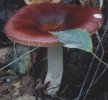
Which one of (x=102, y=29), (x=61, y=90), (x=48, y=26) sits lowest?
(x=61, y=90)

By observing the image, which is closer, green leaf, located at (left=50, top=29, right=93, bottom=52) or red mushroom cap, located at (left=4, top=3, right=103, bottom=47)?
green leaf, located at (left=50, top=29, right=93, bottom=52)

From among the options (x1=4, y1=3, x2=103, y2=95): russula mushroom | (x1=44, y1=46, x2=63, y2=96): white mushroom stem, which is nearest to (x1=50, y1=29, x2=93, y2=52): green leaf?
(x1=4, y1=3, x2=103, y2=95): russula mushroom

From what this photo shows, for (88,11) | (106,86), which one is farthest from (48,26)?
(106,86)

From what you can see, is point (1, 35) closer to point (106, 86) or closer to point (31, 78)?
point (31, 78)

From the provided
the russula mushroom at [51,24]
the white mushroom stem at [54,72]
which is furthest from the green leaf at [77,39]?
the white mushroom stem at [54,72]

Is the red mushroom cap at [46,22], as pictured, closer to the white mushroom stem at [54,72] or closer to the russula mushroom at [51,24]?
the russula mushroom at [51,24]

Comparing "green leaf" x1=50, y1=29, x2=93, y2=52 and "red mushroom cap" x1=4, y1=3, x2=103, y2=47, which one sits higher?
"green leaf" x1=50, y1=29, x2=93, y2=52

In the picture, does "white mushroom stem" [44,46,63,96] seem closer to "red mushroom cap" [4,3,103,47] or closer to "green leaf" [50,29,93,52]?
"red mushroom cap" [4,3,103,47]
